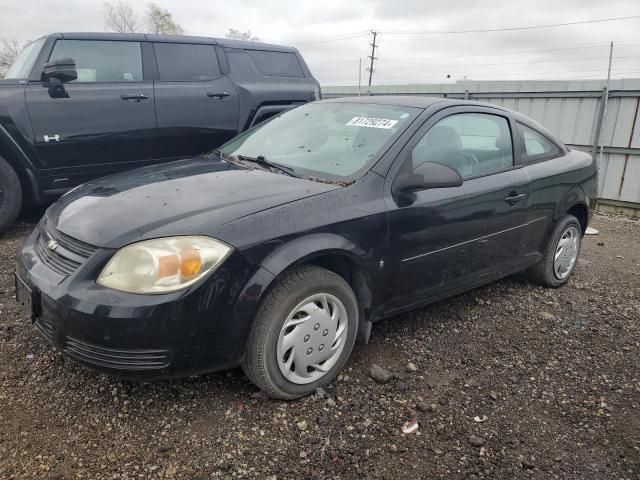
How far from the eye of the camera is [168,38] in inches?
217

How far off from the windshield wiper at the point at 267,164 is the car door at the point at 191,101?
2.30m

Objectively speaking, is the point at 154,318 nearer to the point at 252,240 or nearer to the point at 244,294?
the point at 244,294

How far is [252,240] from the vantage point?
2.27 meters

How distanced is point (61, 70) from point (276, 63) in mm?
2582

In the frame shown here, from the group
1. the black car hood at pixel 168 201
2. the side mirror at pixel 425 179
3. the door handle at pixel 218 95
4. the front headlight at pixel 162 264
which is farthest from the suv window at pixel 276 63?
the front headlight at pixel 162 264

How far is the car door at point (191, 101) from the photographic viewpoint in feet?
17.6

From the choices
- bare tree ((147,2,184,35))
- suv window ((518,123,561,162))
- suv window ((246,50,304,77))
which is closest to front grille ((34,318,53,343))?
suv window ((518,123,561,162))

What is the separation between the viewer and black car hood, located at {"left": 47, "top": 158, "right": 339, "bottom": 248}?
2.27 meters

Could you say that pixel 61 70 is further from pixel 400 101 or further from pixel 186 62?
pixel 400 101

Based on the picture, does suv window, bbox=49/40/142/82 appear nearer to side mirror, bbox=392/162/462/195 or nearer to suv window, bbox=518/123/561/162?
side mirror, bbox=392/162/462/195

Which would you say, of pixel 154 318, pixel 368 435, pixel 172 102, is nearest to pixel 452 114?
pixel 368 435

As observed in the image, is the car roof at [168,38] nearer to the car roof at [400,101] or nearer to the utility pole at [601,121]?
the car roof at [400,101]

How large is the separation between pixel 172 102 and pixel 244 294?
374cm

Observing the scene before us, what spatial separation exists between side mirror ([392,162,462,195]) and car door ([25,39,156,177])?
11.0ft
